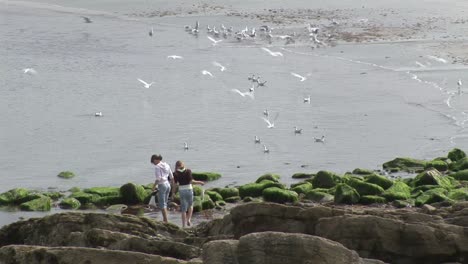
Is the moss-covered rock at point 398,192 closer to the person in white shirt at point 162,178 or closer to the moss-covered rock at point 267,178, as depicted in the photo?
the moss-covered rock at point 267,178

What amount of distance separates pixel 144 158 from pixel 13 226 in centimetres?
2358

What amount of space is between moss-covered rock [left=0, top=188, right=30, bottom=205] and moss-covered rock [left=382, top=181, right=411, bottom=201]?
41.9 feet

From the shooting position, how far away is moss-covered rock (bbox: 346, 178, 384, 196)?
3791 centimetres

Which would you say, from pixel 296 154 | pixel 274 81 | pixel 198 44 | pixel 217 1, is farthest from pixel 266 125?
pixel 217 1

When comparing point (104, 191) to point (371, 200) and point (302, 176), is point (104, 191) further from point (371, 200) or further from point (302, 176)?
point (371, 200)

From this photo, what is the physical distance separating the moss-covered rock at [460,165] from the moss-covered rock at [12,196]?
1700cm

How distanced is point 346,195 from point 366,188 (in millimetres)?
1452

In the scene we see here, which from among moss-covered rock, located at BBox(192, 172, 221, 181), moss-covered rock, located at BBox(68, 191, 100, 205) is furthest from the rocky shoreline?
moss-covered rock, located at BBox(192, 172, 221, 181)

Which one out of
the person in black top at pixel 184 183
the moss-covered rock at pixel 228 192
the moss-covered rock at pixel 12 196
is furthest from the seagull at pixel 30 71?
the person in black top at pixel 184 183

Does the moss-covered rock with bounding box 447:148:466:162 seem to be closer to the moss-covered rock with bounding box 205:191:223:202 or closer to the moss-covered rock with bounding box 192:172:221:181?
the moss-covered rock with bounding box 192:172:221:181

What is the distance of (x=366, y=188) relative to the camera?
38.0 meters

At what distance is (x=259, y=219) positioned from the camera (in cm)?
2459

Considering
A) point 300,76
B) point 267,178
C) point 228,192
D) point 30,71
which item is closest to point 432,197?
point 228,192

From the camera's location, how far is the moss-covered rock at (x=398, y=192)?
37.6 metres
